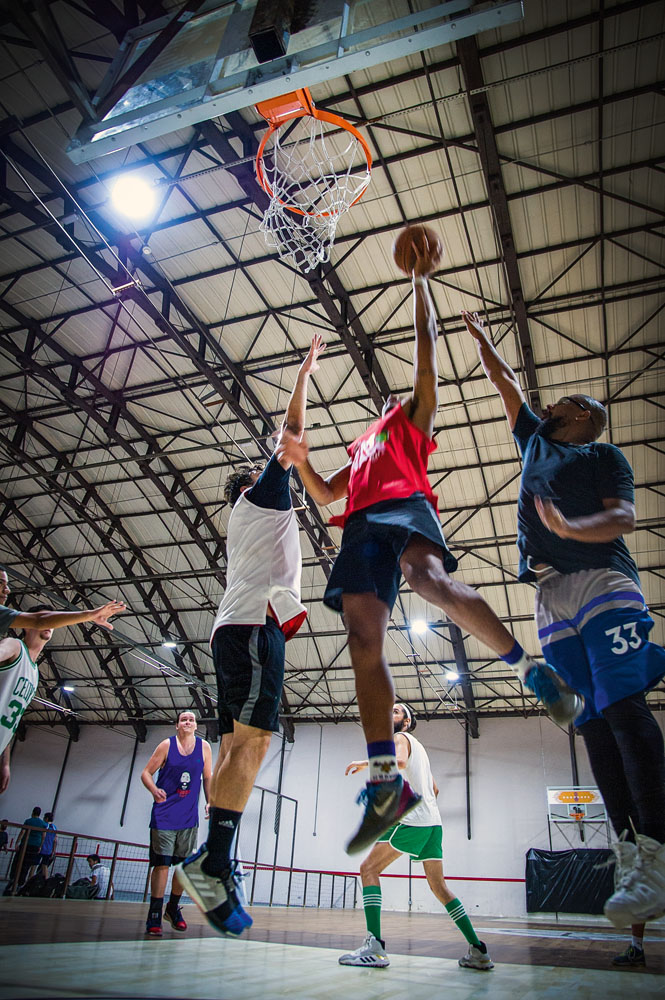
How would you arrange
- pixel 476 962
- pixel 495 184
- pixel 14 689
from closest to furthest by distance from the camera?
pixel 476 962, pixel 14 689, pixel 495 184

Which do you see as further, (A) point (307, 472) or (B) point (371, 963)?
(B) point (371, 963)

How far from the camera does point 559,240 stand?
1145cm

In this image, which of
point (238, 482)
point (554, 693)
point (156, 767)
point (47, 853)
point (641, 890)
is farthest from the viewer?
point (47, 853)

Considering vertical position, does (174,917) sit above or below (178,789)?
below

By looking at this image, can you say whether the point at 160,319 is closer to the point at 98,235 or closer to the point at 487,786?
the point at 98,235

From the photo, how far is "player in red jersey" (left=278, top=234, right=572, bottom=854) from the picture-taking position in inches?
83.1

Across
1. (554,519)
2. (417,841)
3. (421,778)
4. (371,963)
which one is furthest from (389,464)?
(421,778)

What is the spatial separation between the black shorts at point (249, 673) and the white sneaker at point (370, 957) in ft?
5.48

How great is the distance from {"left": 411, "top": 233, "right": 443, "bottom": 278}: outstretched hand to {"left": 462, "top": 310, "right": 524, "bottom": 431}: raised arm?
1.35 feet

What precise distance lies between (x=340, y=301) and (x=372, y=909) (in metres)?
10.7

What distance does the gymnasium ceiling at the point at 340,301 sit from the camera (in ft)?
31.1

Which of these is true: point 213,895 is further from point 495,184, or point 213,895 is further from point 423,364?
point 495,184

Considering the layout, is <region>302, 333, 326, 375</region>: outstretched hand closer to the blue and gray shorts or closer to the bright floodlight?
the blue and gray shorts

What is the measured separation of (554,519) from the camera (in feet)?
7.89
